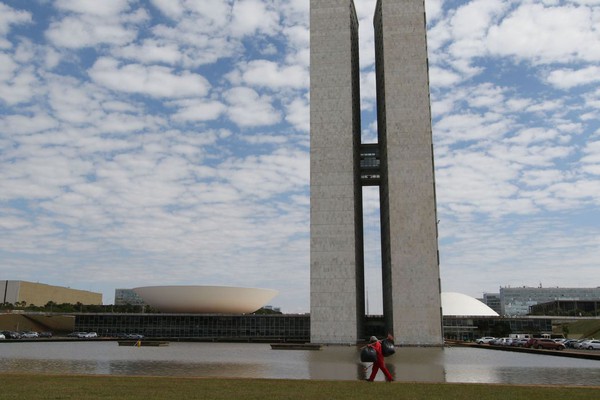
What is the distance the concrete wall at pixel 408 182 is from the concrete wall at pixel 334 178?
3192 mm

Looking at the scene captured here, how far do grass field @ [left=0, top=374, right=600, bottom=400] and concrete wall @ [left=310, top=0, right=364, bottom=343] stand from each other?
122 ft

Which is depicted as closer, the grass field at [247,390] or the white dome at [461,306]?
the grass field at [247,390]

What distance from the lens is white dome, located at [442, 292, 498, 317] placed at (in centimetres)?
7606

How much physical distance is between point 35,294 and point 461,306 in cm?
7114

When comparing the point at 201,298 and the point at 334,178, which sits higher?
the point at 334,178

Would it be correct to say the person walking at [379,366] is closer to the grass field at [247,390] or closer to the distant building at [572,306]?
the grass field at [247,390]

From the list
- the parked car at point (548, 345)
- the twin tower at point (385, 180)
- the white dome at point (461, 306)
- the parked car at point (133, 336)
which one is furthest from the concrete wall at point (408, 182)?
the parked car at point (133, 336)

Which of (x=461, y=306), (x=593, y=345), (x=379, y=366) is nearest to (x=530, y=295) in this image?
(x=461, y=306)

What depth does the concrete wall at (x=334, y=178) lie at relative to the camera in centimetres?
5003

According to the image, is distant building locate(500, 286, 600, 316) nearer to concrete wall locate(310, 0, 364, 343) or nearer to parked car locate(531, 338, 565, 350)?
concrete wall locate(310, 0, 364, 343)

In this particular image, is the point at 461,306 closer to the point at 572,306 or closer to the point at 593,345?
the point at 593,345

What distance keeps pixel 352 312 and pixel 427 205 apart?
449 inches

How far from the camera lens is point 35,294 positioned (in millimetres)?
100125

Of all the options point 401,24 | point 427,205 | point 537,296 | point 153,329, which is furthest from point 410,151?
point 537,296
